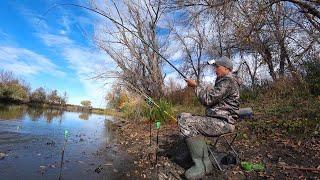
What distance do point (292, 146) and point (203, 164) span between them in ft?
8.22

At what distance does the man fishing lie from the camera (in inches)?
231

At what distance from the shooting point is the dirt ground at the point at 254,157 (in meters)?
6.20

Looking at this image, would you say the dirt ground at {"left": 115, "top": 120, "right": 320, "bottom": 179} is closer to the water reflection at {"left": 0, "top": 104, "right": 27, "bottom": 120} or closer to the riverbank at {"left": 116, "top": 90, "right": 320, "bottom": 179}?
the riverbank at {"left": 116, "top": 90, "right": 320, "bottom": 179}

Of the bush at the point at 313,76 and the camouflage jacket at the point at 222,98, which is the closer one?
the camouflage jacket at the point at 222,98

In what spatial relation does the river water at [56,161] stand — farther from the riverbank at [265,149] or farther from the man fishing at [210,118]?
the man fishing at [210,118]

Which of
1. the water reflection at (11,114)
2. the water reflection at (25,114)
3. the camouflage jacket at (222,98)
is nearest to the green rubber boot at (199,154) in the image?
the camouflage jacket at (222,98)

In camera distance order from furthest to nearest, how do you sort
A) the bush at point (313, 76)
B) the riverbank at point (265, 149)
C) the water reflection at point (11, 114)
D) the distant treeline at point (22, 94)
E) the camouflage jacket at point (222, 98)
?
the distant treeline at point (22, 94), the water reflection at point (11, 114), the bush at point (313, 76), the riverbank at point (265, 149), the camouflage jacket at point (222, 98)

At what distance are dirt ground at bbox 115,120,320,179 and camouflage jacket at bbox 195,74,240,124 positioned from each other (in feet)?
2.74

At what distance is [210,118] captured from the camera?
5965 millimetres

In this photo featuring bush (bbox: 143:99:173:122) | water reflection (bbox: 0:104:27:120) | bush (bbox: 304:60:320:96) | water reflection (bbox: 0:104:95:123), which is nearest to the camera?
bush (bbox: 304:60:320:96)

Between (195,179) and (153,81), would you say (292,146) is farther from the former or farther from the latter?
(153,81)

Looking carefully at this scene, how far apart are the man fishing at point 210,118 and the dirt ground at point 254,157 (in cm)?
31

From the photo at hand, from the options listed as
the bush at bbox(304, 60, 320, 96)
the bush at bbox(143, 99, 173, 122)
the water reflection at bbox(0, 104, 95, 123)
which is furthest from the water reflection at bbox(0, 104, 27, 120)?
the bush at bbox(304, 60, 320, 96)

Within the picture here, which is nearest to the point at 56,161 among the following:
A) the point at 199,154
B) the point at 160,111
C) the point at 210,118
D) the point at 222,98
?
the point at 199,154
